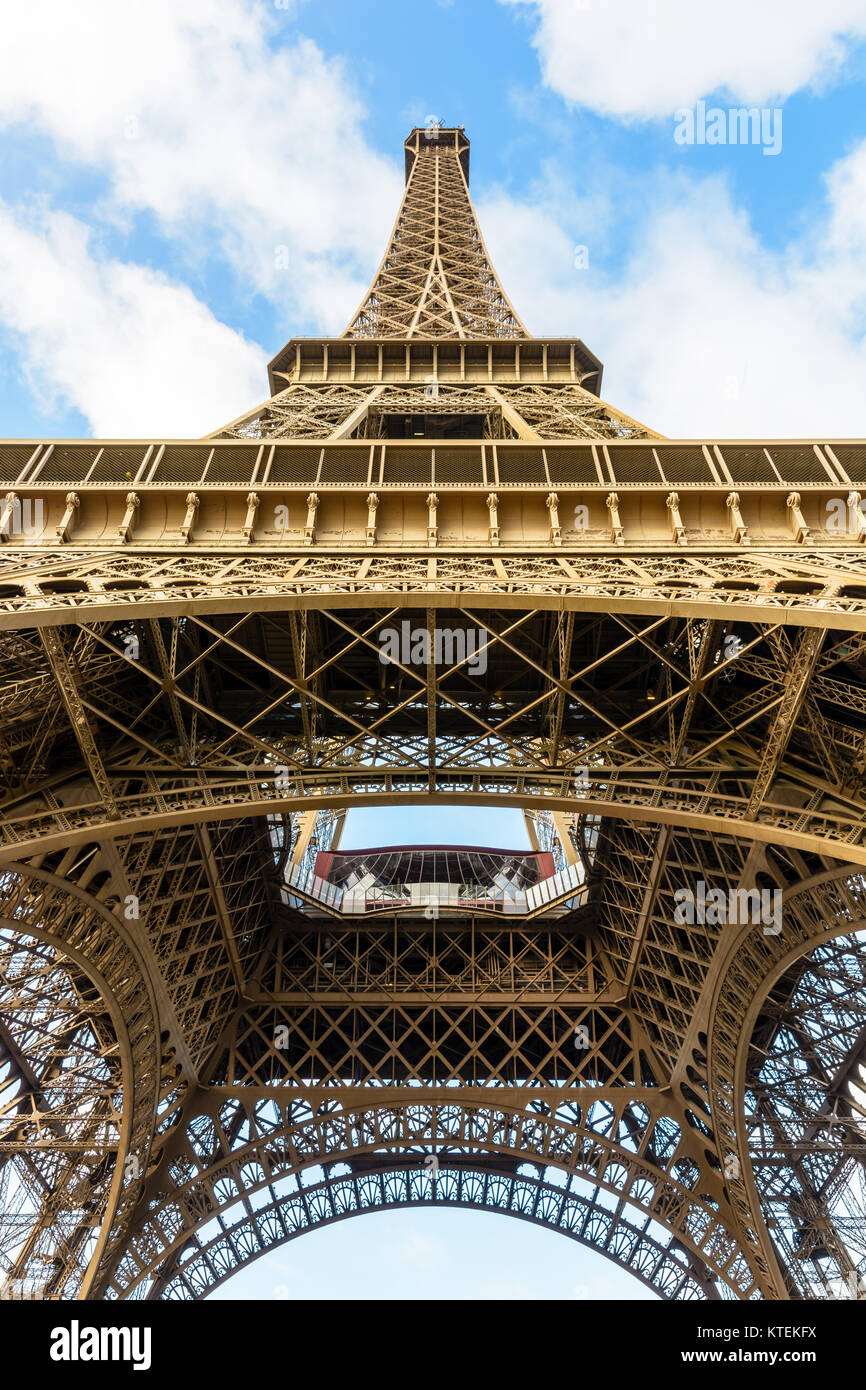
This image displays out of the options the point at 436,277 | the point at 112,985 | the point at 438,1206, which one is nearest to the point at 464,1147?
the point at 438,1206

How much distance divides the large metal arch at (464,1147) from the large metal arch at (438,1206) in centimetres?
166

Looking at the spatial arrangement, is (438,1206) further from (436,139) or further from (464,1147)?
(436,139)

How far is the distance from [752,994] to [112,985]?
14.9 m

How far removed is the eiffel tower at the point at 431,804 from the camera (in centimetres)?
1463

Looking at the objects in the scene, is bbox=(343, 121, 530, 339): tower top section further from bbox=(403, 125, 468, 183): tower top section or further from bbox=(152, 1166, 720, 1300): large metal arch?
bbox=(152, 1166, 720, 1300): large metal arch

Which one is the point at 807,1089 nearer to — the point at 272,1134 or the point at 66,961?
the point at 272,1134

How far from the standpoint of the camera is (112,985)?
20.1m

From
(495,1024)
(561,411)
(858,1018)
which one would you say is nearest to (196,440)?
(561,411)

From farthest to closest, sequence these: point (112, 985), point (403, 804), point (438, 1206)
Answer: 1. point (438, 1206)
2. point (112, 985)
3. point (403, 804)

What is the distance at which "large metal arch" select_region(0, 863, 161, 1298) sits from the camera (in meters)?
16.7

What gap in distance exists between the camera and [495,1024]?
28.7 metres

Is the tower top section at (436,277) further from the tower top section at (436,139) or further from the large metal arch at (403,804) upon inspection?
the large metal arch at (403,804)
